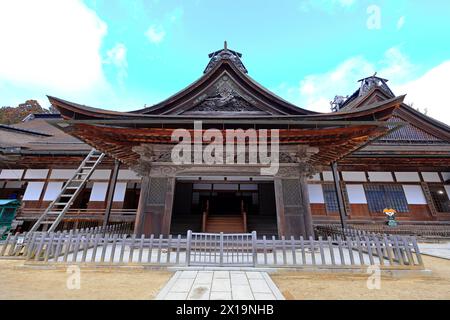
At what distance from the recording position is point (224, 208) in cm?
1734

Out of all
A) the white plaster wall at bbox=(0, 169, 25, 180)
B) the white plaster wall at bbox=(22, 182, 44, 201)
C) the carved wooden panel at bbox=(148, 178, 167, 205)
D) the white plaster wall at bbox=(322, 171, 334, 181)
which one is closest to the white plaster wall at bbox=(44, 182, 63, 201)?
the white plaster wall at bbox=(22, 182, 44, 201)

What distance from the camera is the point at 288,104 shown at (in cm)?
887

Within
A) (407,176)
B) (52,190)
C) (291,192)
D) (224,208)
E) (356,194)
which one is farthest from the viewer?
(224,208)

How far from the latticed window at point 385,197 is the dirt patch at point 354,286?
834 centimetres

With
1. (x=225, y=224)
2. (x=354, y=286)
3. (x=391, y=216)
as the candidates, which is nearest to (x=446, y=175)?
(x=391, y=216)

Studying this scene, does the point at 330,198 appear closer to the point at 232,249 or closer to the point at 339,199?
the point at 339,199

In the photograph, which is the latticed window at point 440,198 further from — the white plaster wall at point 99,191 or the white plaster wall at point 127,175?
the white plaster wall at point 99,191

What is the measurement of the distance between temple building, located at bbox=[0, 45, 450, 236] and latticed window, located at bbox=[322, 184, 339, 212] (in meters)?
0.06

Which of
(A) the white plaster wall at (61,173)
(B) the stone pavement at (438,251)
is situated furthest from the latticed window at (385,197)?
(A) the white plaster wall at (61,173)

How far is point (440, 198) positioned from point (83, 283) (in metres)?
20.0

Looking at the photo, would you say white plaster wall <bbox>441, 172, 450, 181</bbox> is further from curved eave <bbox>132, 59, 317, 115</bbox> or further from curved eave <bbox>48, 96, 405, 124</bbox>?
curved eave <bbox>132, 59, 317, 115</bbox>

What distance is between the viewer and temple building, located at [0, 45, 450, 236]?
23.1 ft

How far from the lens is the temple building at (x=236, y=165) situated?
23.1 feet

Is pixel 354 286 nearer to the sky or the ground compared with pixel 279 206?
nearer to the ground
